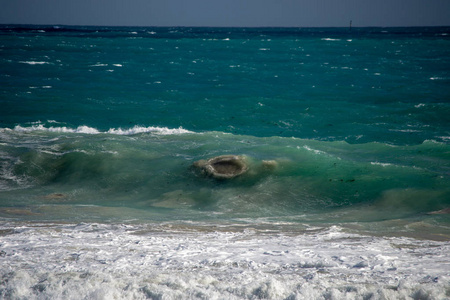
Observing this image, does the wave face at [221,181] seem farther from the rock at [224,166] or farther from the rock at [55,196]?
the rock at [224,166]

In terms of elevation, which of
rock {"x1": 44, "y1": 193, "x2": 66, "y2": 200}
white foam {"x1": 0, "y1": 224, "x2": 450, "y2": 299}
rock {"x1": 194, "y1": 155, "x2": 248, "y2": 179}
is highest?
rock {"x1": 194, "y1": 155, "x2": 248, "y2": 179}

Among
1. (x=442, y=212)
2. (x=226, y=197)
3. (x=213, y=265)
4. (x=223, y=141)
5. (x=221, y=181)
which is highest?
(x=223, y=141)

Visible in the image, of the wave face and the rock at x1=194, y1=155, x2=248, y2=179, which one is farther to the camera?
the rock at x1=194, y1=155, x2=248, y2=179

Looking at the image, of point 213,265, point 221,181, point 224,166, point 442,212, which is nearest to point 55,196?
point 221,181

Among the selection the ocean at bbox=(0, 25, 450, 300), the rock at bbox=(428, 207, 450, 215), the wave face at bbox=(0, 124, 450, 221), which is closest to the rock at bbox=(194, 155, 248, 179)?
the ocean at bbox=(0, 25, 450, 300)

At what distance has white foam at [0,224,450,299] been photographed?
4551 millimetres

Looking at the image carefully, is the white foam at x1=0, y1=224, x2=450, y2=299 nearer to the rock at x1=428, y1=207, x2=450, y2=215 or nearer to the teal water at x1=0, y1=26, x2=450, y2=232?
the teal water at x1=0, y1=26, x2=450, y2=232

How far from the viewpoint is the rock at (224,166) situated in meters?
10.2

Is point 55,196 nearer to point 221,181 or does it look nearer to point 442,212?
point 221,181

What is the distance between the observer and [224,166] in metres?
10.4

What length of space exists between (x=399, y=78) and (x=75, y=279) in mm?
27469

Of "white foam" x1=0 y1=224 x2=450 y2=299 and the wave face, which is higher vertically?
the wave face

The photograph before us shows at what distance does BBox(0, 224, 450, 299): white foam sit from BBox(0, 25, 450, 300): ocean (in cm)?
2

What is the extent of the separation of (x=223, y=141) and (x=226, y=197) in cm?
447
